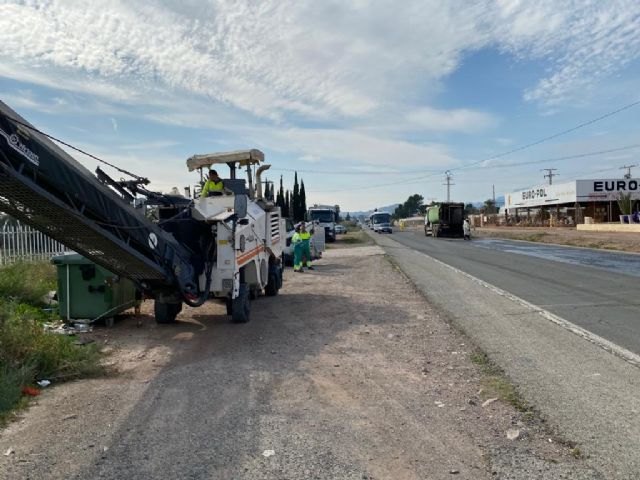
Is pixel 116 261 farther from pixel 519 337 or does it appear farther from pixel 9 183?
pixel 519 337

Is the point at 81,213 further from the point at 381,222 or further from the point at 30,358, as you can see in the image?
the point at 381,222

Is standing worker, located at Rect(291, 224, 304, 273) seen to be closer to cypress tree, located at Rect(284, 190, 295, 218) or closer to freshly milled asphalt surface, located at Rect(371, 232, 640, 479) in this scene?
freshly milled asphalt surface, located at Rect(371, 232, 640, 479)

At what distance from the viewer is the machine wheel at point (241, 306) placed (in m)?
9.26

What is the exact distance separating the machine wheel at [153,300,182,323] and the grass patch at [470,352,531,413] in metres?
4.92

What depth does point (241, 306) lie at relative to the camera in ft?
30.5

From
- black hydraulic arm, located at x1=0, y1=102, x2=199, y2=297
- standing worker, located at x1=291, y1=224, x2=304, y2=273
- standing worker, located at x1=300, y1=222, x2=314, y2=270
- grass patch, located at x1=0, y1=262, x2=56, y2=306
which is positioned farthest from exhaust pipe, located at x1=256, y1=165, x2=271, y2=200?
standing worker, located at x1=300, y1=222, x2=314, y2=270

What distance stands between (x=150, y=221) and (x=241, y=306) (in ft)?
8.23

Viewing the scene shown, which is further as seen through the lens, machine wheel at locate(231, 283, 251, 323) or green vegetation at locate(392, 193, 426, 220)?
green vegetation at locate(392, 193, 426, 220)

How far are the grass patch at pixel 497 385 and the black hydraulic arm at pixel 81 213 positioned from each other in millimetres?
4107

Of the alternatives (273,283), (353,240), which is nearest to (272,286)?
(273,283)

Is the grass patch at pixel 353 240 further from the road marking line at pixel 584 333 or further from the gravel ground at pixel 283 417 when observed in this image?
the gravel ground at pixel 283 417

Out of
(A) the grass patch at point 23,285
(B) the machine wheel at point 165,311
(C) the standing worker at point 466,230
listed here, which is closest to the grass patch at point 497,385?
(B) the machine wheel at point 165,311

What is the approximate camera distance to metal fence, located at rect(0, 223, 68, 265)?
14.3 m

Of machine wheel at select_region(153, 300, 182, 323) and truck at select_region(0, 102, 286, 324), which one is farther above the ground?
truck at select_region(0, 102, 286, 324)
